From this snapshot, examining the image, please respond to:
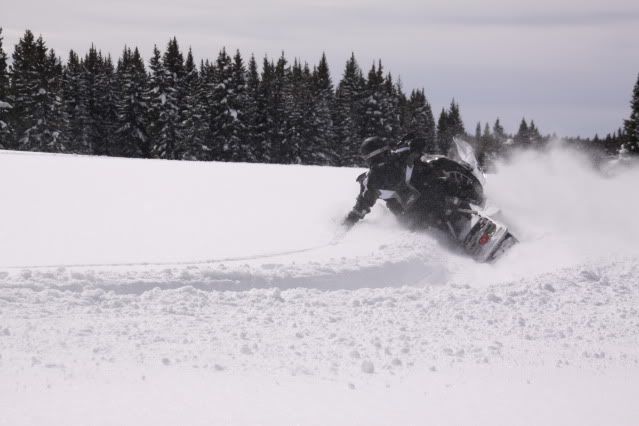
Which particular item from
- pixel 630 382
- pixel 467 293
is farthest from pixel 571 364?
pixel 467 293

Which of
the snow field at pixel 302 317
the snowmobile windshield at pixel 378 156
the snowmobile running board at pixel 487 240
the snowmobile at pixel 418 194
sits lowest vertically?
the snow field at pixel 302 317

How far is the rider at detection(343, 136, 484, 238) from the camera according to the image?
28.7ft

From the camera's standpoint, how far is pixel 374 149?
8891 mm

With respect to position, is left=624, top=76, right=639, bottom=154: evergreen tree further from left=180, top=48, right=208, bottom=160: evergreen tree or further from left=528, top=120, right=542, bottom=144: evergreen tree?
left=528, top=120, right=542, bottom=144: evergreen tree

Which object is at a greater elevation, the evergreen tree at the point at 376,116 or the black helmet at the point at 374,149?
the evergreen tree at the point at 376,116

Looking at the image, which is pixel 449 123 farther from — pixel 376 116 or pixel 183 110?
pixel 183 110

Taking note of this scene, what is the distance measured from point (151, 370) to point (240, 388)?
64cm

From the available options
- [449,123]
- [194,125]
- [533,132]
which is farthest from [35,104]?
[533,132]

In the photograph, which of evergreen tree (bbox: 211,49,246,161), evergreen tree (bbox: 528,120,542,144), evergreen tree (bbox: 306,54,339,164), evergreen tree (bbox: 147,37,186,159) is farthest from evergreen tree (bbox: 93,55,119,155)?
A: evergreen tree (bbox: 528,120,542,144)

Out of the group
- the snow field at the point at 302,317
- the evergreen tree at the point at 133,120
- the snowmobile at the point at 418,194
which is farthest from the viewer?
the evergreen tree at the point at 133,120

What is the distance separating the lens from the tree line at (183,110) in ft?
161

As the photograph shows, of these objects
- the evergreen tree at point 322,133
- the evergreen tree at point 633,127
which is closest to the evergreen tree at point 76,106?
the evergreen tree at point 322,133

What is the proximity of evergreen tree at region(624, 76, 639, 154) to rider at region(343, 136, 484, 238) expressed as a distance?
142 ft

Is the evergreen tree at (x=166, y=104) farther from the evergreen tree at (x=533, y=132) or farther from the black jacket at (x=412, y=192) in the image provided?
the evergreen tree at (x=533, y=132)
